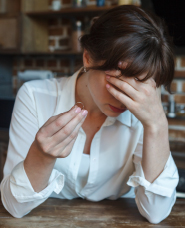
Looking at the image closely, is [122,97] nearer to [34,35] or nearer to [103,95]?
[103,95]

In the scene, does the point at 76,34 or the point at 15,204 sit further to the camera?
the point at 76,34

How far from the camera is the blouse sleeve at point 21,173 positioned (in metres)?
0.85

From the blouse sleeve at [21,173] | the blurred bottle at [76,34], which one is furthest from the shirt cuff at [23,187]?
the blurred bottle at [76,34]

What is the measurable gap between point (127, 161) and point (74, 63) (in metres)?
1.59

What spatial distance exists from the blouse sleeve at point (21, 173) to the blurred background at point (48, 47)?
1274 mm

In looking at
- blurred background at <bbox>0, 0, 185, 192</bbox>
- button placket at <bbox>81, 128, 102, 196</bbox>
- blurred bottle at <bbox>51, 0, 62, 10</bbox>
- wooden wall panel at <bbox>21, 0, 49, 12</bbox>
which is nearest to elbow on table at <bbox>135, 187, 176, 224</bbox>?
button placket at <bbox>81, 128, 102, 196</bbox>

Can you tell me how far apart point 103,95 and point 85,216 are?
367 mm

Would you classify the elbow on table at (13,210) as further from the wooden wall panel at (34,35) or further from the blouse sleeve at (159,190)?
the wooden wall panel at (34,35)

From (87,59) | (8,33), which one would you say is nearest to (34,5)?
(8,33)

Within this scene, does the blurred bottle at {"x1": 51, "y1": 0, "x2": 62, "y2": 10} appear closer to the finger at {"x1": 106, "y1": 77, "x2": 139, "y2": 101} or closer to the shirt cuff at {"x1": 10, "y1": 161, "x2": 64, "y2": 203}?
the finger at {"x1": 106, "y1": 77, "x2": 139, "y2": 101}

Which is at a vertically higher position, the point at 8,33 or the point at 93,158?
the point at 8,33

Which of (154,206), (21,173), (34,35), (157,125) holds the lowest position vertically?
(154,206)

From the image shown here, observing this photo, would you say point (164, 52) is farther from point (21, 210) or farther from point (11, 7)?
point (11, 7)

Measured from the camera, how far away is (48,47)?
269 cm
